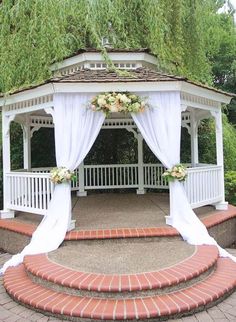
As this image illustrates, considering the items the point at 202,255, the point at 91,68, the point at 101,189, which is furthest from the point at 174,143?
the point at 101,189

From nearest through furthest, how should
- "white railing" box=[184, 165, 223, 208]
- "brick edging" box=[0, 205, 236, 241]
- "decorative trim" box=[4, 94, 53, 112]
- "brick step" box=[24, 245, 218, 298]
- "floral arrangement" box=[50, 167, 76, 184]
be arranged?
"brick step" box=[24, 245, 218, 298], "brick edging" box=[0, 205, 236, 241], "floral arrangement" box=[50, 167, 76, 184], "decorative trim" box=[4, 94, 53, 112], "white railing" box=[184, 165, 223, 208]

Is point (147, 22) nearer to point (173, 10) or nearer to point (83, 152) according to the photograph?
point (173, 10)

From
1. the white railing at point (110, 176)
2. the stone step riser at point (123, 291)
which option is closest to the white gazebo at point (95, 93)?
the white railing at point (110, 176)

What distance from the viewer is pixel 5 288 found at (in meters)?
4.40

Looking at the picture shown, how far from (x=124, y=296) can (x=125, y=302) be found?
0.08 m

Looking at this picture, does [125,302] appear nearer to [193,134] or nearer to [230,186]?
[193,134]

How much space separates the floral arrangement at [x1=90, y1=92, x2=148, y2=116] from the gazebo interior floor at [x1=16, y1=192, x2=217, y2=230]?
80.4 inches

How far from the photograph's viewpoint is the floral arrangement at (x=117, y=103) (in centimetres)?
561

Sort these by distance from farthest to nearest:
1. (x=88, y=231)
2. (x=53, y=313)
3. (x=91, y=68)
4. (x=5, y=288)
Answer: (x=91, y=68) < (x=88, y=231) < (x=5, y=288) < (x=53, y=313)

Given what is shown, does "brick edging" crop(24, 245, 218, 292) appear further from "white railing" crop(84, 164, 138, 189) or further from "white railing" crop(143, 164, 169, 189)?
"white railing" crop(84, 164, 138, 189)

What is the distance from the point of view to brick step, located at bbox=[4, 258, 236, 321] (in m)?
3.49

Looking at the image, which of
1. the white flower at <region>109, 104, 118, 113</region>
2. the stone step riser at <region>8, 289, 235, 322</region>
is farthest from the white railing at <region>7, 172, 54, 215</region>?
the stone step riser at <region>8, 289, 235, 322</region>

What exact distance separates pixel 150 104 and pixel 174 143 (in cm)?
81

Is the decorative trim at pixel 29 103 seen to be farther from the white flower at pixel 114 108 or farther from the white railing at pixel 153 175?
the white railing at pixel 153 175
